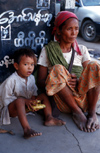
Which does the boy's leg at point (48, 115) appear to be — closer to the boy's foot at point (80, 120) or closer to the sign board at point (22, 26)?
the boy's foot at point (80, 120)

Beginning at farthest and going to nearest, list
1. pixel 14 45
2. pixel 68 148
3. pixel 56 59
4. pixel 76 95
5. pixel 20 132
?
pixel 14 45
pixel 56 59
pixel 76 95
pixel 20 132
pixel 68 148

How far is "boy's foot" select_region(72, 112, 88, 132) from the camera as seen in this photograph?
2572 millimetres

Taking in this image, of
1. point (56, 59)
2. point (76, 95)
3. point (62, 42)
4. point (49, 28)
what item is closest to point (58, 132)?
point (76, 95)

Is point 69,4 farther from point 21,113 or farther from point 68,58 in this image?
point 21,113

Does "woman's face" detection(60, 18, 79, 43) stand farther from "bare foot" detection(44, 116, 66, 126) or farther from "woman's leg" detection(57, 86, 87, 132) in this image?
"bare foot" detection(44, 116, 66, 126)

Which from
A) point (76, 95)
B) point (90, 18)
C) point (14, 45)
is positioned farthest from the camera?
point (90, 18)

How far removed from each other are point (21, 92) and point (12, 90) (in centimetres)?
13

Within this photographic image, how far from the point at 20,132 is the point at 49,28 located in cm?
154

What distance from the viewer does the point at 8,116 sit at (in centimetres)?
262

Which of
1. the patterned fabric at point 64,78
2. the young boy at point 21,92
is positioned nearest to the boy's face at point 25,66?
the young boy at point 21,92

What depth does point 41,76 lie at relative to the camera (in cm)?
293

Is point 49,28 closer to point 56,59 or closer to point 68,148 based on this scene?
point 56,59

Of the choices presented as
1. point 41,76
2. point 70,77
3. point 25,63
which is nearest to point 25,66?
point 25,63

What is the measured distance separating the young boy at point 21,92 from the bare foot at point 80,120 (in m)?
0.19
